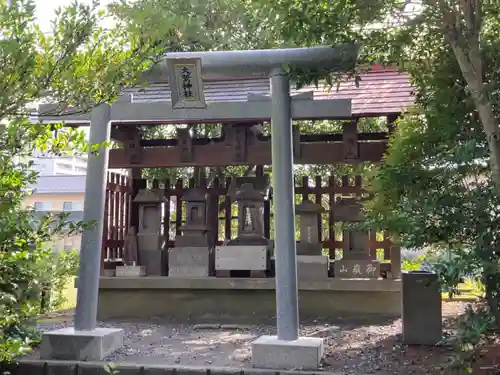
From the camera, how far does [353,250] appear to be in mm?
8047

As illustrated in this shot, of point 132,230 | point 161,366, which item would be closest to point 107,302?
point 132,230

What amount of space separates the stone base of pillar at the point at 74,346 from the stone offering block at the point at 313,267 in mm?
3472

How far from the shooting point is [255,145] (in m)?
8.10

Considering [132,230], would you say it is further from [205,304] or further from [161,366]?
[161,366]

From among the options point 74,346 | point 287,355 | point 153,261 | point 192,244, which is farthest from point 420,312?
point 153,261

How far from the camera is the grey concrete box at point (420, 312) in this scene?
5.73 m

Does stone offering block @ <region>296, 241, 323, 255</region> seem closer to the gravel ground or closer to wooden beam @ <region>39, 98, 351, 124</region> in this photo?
the gravel ground

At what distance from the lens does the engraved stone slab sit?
26.4 feet

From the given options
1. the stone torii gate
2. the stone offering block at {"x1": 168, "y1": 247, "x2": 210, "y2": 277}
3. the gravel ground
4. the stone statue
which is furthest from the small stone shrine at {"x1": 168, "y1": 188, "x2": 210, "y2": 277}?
the stone torii gate

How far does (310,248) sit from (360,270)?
856 mm

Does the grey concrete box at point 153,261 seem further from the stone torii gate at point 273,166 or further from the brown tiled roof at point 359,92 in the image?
the stone torii gate at point 273,166

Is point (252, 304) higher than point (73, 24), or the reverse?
point (73, 24)

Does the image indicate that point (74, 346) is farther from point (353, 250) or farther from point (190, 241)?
point (353, 250)

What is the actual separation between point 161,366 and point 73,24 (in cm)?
360
